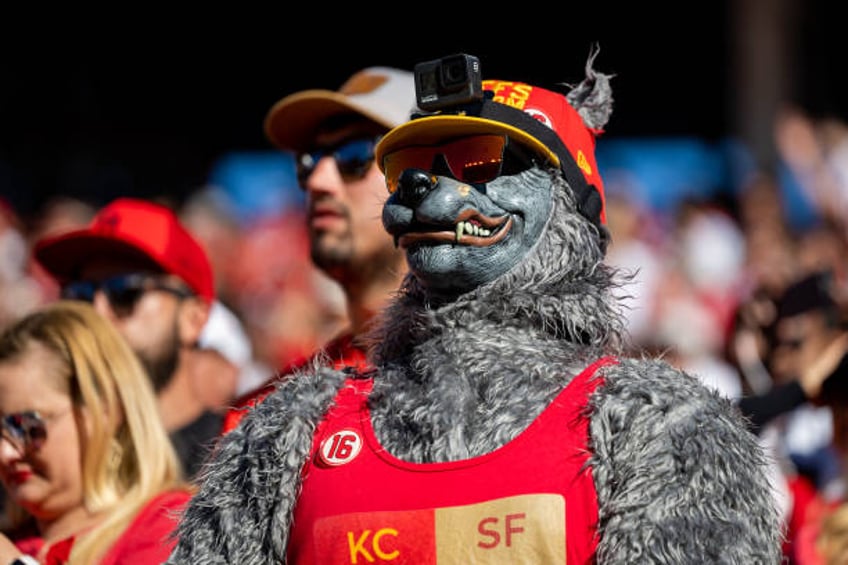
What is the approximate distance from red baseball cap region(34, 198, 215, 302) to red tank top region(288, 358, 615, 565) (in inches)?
96.6

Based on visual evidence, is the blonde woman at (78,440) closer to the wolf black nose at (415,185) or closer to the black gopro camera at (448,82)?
the wolf black nose at (415,185)

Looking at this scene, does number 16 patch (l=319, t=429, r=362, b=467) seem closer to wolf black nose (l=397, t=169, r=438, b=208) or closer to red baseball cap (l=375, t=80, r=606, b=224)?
wolf black nose (l=397, t=169, r=438, b=208)

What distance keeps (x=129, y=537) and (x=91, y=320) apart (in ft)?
2.19

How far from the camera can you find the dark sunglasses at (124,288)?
481 cm

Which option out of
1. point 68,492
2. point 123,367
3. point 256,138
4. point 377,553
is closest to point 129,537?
point 68,492

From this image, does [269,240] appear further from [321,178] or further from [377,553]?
[377,553]

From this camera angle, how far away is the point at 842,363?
3.94 meters

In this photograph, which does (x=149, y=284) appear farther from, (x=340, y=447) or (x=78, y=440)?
(x=340, y=447)

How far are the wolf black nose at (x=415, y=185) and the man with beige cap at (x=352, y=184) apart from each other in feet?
4.07

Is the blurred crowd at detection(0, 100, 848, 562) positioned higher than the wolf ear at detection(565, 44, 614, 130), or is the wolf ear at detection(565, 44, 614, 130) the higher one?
the wolf ear at detection(565, 44, 614, 130)

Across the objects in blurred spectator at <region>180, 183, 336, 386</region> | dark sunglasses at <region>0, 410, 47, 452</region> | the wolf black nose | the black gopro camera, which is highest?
the black gopro camera

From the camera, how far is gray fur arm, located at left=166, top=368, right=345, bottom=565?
2580mm

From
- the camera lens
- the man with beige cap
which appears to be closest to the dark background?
the man with beige cap

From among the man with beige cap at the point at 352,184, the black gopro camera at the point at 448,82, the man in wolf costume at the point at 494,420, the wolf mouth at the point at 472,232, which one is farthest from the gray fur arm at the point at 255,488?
the man with beige cap at the point at 352,184
